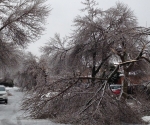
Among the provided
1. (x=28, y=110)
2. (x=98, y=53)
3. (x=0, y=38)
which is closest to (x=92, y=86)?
(x=28, y=110)

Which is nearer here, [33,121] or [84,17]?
[33,121]

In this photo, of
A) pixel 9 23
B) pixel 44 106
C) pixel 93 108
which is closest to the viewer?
pixel 93 108

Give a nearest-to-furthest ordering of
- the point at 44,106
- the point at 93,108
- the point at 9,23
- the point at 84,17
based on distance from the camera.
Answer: the point at 93,108
the point at 44,106
the point at 9,23
the point at 84,17

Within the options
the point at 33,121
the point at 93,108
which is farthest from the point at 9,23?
the point at 93,108

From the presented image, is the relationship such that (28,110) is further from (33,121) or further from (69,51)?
(69,51)

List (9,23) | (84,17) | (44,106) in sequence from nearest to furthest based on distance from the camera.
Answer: (44,106) → (9,23) → (84,17)

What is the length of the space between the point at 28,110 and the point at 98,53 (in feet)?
44.6

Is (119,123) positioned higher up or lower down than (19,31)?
lower down

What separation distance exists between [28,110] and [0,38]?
47.2 ft

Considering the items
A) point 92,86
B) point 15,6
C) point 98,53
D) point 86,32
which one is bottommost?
point 92,86

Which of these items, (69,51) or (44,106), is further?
(69,51)

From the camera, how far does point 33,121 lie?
12.9 m

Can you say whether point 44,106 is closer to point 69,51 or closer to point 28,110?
point 28,110

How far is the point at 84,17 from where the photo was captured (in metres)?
27.0
